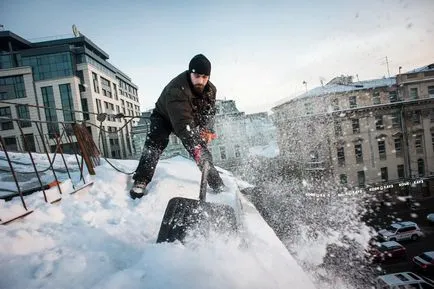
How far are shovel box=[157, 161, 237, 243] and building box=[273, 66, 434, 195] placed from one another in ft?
94.1

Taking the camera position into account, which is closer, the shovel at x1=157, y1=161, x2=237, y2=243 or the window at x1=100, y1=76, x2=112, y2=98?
the shovel at x1=157, y1=161, x2=237, y2=243

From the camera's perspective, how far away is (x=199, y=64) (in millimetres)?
2609

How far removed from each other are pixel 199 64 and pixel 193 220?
1707 millimetres

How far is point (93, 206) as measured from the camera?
7.38ft

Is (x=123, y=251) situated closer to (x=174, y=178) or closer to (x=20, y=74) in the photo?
(x=174, y=178)

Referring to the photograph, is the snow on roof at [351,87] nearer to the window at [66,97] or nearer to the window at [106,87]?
the window at [106,87]

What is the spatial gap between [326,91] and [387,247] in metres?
17.9

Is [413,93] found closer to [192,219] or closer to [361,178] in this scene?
[361,178]

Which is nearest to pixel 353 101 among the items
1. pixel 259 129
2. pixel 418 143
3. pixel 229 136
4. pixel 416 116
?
pixel 416 116

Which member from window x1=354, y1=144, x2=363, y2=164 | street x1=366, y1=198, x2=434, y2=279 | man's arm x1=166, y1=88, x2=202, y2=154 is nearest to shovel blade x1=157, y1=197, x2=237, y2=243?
man's arm x1=166, y1=88, x2=202, y2=154

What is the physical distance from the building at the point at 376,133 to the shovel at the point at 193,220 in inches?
1130

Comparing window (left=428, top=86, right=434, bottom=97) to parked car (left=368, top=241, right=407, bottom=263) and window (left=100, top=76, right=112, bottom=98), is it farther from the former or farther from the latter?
window (left=100, top=76, right=112, bottom=98)

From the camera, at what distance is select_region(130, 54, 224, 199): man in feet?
8.21

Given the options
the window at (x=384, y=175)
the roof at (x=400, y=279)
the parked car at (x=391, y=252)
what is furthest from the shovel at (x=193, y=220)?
the window at (x=384, y=175)
